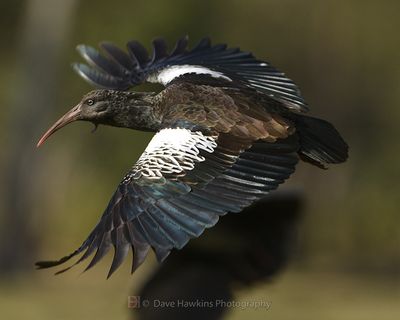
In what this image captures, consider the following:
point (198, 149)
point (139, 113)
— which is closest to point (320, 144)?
point (198, 149)

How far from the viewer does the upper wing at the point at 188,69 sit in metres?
9.07

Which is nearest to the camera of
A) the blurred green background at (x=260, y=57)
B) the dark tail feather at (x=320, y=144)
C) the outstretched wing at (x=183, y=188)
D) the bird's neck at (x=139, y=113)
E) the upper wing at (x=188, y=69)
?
the outstretched wing at (x=183, y=188)

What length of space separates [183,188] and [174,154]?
327mm

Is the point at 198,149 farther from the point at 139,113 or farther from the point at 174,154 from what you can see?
the point at 139,113

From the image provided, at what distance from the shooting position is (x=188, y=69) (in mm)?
9477

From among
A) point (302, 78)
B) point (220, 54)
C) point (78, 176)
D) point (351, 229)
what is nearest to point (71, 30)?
point (78, 176)

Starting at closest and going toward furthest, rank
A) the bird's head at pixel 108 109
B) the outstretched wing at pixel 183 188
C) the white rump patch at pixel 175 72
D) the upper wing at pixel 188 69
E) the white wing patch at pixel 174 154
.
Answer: the outstretched wing at pixel 183 188, the white wing patch at pixel 174 154, the bird's head at pixel 108 109, the upper wing at pixel 188 69, the white rump patch at pixel 175 72

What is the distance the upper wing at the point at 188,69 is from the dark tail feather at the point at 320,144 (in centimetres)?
34

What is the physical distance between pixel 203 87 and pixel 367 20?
13099 millimetres

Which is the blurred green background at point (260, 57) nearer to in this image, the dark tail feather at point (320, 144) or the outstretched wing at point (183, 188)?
the dark tail feather at point (320, 144)

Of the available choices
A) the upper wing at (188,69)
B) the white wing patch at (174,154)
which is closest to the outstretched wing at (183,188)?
the white wing patch at (174,154)

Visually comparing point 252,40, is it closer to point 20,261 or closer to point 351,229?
point 351,229

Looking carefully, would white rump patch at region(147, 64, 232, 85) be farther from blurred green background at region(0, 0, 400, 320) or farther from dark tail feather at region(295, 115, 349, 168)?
blurred green background at region(0, 0, 400, 320)

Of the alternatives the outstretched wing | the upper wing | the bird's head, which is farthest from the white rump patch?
the outstretched wing
